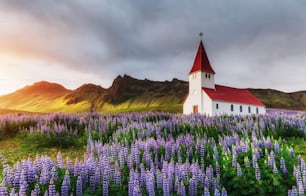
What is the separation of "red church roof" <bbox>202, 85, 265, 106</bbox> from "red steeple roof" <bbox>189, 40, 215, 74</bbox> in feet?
11.8

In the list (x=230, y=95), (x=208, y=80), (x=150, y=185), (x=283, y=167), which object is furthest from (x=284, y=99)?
(x=150, y=185)

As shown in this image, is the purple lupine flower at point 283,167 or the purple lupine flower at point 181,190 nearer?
the purple lupine flower at point 181,190

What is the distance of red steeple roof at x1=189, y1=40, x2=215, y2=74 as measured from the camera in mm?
48094

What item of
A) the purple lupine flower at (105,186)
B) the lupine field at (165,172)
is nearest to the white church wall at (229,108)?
the lupine field at (165,172)

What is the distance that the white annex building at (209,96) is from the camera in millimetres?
44731

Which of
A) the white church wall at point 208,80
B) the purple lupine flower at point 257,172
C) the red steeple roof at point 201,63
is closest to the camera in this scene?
the purple lupine flower at point 257,172

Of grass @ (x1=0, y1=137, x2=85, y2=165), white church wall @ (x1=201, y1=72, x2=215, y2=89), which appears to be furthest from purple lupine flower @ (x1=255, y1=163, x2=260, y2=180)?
white church wall @ (x1=201, y1=72, x2=215, y2=89)

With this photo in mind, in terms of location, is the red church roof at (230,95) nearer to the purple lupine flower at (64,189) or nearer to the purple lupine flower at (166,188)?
the purple lupine flower at (166,188)

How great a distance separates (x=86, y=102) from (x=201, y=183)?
7196 inches

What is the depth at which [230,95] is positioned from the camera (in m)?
49.4

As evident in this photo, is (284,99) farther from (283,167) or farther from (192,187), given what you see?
(192,187)

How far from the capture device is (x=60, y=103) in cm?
17188

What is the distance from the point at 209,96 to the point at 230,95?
23.9ft

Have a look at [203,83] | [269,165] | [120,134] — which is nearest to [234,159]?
[269,165]
